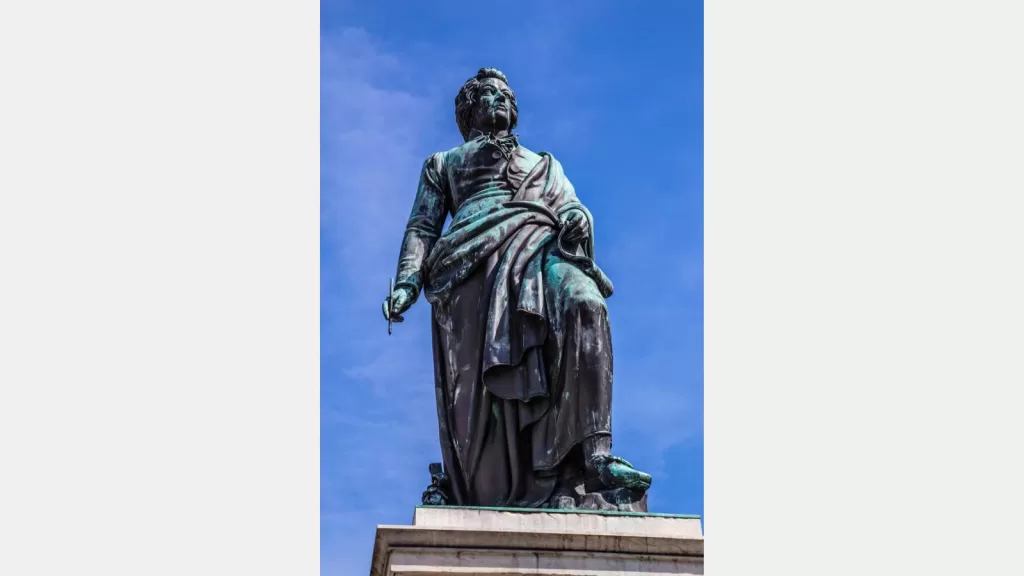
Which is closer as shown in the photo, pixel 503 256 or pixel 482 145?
pixel 503 256

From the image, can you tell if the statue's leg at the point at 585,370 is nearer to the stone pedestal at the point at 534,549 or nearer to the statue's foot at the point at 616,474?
the statue's foot at the point at 616,474

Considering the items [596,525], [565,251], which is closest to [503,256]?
[565,251]

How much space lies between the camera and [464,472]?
1177cm

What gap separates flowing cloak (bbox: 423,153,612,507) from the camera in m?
11.5

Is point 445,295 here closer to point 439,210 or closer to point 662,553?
point 439,210

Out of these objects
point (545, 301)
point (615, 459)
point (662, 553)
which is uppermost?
point (545, 301)

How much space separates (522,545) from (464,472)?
1470 millimetres

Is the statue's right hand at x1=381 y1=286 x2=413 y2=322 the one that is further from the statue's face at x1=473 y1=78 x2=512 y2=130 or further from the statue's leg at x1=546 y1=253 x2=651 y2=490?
the statue's face at x1=473 y1=78 x2=512 y2=130

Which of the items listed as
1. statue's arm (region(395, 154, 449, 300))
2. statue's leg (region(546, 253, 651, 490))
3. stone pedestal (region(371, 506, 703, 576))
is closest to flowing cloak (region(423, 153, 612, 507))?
statue's leg (region(546, 253, 651, 490))

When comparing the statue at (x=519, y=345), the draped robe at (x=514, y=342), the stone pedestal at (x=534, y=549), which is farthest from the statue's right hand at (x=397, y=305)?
the stone pedestal at (x=534, y=549)

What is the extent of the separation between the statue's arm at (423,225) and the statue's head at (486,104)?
1.46 ft

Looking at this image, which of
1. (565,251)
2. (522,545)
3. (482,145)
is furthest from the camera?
(482,145)

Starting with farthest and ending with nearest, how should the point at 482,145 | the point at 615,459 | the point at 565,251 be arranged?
the point at 482,145 < the point at 565,251 < the point at 615,459

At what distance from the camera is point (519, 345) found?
1175cm
